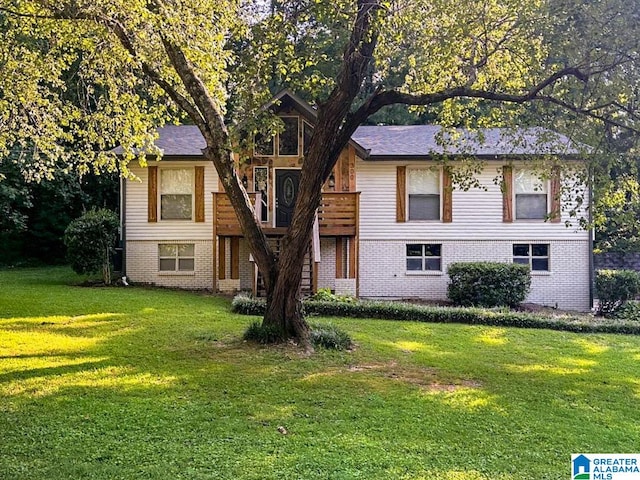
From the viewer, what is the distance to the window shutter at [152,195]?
16.6 m

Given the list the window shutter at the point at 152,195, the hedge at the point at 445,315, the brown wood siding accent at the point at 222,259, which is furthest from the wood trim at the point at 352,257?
the window shutter at the point at 152,195

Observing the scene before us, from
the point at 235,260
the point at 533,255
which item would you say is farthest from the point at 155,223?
the point at 533,255

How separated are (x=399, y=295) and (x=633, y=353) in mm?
→ 7488

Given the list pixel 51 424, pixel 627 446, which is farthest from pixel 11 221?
pixel 627 446

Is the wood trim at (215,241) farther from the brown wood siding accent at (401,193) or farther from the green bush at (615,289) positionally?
the green bush at (615,289)

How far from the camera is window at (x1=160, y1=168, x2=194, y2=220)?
1673 cm

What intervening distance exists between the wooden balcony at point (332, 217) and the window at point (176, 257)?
192 cm

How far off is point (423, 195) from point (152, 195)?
822 centimetres

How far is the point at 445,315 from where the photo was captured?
12.3 metres

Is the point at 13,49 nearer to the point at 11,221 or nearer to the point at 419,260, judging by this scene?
the point at 419,260

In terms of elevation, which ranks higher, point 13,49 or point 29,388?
point 13,49

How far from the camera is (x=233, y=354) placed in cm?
791

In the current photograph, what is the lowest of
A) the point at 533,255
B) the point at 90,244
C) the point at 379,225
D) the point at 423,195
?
the point at 533,255

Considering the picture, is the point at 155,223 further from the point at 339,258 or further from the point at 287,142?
the point at 339,258
